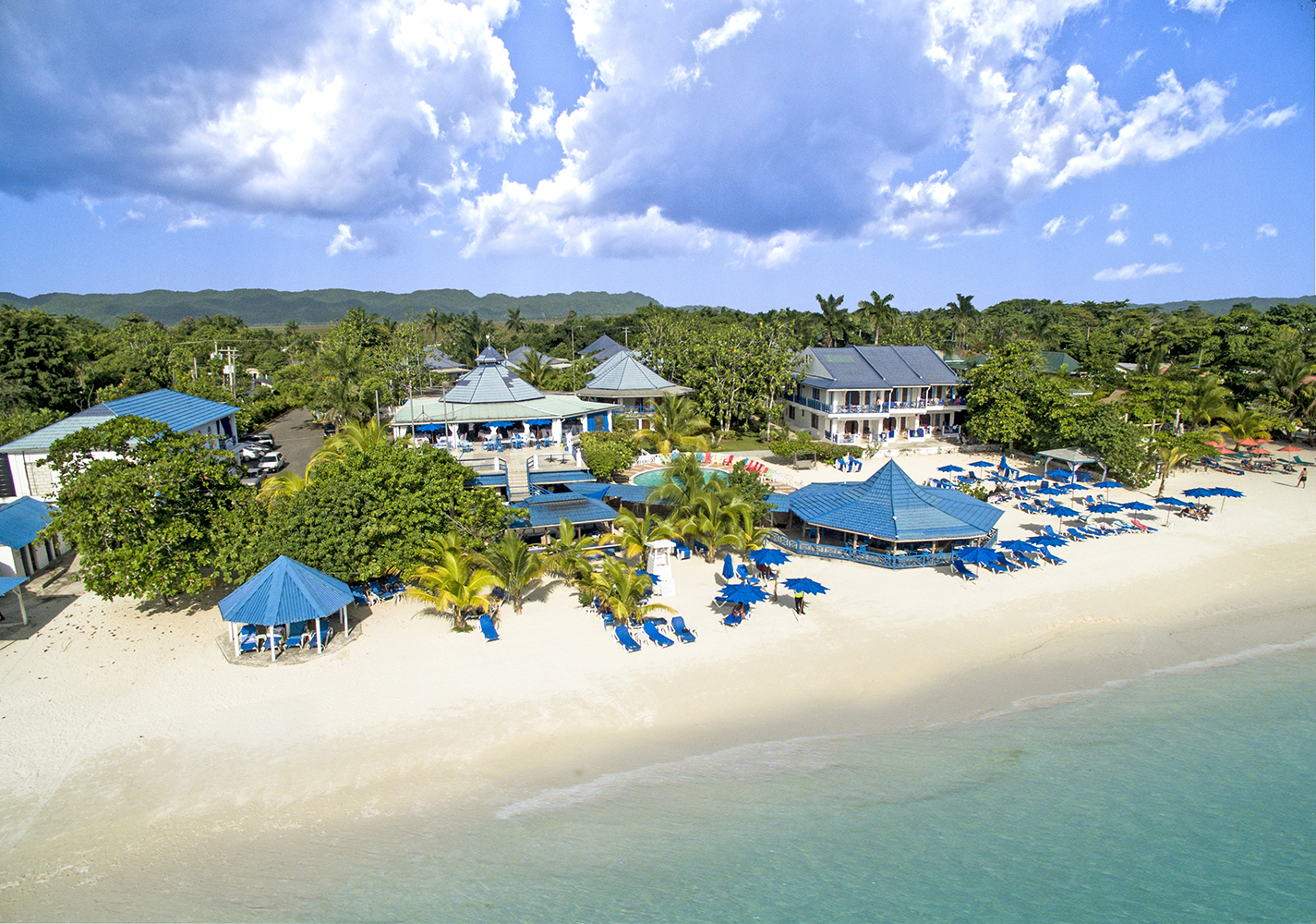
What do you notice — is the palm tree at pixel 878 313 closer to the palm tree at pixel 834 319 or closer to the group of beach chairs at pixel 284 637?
the palm tree at pixel 834 319

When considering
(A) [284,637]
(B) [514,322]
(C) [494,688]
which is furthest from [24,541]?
(B) [514,322]

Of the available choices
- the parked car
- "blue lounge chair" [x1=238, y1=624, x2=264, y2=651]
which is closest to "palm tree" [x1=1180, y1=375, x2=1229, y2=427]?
"blue lounge chair" [x1=238, y1=624, x2=264, y2=651]

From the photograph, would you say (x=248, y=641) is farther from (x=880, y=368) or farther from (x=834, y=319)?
Result: (x=834, y=319)

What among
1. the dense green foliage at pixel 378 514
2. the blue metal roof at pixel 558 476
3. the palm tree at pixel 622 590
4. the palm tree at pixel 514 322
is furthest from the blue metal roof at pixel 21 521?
the palm tree at pixel 514 322

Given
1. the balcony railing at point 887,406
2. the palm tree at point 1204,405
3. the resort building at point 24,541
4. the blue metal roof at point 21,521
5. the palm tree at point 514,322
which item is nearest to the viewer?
the blue metal roof at point 21,521

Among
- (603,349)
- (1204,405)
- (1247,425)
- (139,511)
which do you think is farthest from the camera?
(603,349)

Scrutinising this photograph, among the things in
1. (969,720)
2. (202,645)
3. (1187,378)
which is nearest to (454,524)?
(202,645)

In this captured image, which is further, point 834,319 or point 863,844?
point 834,319

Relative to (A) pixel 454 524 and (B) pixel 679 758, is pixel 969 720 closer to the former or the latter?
(B) pixel 679 758
